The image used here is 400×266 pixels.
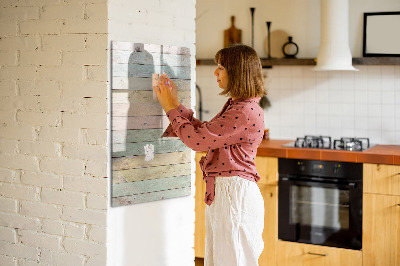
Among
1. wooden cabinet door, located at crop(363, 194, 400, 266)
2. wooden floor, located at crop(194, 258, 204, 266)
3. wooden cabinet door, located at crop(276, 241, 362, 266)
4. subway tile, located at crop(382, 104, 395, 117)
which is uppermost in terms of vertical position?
subway tile, located at crop(382, 104, 395, 117)

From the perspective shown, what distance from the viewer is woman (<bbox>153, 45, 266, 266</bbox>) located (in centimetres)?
260

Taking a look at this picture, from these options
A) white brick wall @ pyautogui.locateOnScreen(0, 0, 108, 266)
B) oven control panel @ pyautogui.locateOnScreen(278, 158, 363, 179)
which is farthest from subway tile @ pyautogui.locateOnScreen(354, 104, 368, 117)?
white brick wall @ pyautogui.locateOnScreen(0, 0, 108, 266)

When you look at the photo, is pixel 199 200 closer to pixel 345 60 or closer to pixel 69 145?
pixel 345 60

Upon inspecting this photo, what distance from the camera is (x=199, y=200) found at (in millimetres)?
4477

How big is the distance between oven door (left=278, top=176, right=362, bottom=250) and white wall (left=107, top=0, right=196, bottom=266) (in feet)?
4.08

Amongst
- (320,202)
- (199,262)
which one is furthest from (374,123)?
(199,262)

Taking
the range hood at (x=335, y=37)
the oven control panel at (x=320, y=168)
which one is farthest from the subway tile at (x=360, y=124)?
the oven control panel at (x=320, y=168)

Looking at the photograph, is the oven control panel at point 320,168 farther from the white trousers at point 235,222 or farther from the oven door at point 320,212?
the white trousers at point 235,222

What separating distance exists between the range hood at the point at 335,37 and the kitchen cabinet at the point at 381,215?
841mm

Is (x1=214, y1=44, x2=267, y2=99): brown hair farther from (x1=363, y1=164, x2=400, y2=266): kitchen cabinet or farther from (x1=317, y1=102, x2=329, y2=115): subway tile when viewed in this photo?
(x1=317, y1=102, x2=329, y2=115): subway tile

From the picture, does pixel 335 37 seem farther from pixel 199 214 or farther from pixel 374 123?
pixel 199 214

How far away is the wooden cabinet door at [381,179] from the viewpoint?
12.4 ft

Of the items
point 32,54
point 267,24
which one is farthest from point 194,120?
point 267,24

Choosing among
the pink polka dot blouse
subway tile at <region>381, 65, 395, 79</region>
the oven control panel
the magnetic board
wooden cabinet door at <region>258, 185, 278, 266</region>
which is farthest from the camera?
subway tile at <region>381, 65, 395, 79</region>
